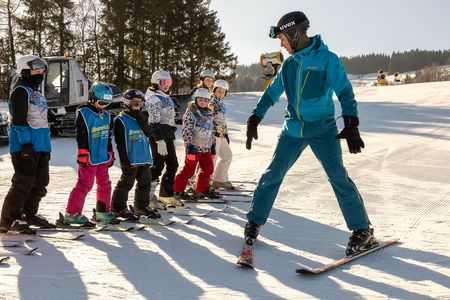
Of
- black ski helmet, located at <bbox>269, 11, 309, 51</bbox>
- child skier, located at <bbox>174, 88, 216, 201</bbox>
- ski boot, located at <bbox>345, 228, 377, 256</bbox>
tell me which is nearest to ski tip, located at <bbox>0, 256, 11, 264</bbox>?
ski boot, located at <bbox>345, 228, 377, 256</bbox>

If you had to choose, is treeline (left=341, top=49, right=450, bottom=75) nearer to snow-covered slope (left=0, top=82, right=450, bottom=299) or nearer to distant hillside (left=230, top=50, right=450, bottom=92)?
distant hillside (left=230, top=50, right=450, bottom=92)

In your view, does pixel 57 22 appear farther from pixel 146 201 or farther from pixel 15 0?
pixel 146 201

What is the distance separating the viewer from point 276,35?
471cm

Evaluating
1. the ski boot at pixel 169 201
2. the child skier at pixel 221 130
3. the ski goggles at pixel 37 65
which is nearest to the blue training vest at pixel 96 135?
the ski goggles at pixel 37 65

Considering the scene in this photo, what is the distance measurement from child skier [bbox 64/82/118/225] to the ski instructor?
182 cm

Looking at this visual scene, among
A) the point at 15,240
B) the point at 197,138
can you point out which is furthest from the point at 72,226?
the point at 197,138

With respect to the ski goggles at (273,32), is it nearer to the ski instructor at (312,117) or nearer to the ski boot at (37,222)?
the ski instructor at (312,117)

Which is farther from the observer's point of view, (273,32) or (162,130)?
(162,130)

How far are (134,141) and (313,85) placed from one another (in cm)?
225

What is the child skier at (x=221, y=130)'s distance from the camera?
799cm

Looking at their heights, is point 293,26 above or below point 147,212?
above

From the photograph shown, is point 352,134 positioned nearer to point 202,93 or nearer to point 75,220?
point 75,220

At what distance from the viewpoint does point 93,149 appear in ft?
18.5

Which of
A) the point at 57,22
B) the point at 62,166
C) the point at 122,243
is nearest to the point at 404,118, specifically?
the point at 62,166
